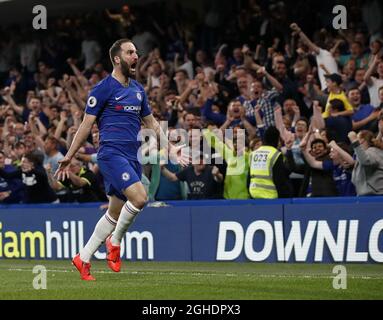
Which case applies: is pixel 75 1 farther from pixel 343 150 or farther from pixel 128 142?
pixel 128 142

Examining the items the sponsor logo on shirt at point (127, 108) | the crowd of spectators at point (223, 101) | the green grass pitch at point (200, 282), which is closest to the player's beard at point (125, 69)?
the sponsor logo on shirt at point (127, 108)

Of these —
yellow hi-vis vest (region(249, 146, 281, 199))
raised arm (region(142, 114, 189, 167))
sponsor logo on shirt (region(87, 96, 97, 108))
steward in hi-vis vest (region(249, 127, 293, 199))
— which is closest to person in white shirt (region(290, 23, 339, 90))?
steward in hi-vis vest (region(249, 127, 293, 199))

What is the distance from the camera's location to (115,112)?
1159 centimetres

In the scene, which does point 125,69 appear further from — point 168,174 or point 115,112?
point 168,174

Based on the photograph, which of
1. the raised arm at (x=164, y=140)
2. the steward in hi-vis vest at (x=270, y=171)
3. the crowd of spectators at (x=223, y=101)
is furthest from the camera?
the crowd of spectators at (x=223, y=101)

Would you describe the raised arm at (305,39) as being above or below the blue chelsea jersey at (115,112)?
above

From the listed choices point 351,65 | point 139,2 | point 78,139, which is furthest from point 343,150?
point 139,2

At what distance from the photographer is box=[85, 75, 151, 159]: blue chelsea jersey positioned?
11523mm

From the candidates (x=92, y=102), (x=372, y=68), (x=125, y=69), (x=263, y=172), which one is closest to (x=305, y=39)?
(x=372, y=68)

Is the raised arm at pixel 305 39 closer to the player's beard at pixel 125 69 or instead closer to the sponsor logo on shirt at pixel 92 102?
the player's beard at pixel 125 69

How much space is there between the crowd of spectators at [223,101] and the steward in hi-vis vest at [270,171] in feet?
0.23

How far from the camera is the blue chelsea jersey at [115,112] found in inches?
454

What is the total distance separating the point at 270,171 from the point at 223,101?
3286mm

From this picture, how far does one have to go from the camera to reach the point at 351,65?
55.1 ft
